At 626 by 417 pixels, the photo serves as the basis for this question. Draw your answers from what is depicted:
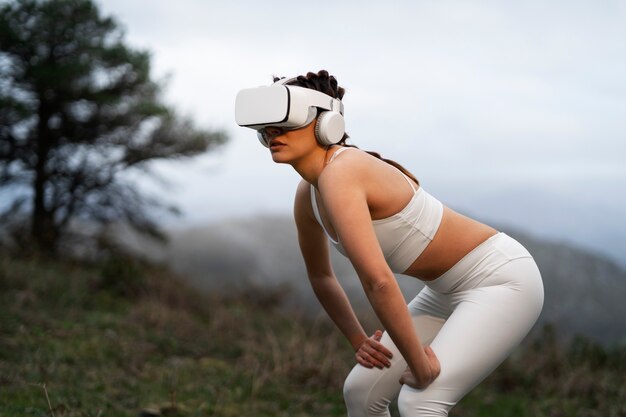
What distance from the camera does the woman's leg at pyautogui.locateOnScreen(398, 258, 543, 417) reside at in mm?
2350

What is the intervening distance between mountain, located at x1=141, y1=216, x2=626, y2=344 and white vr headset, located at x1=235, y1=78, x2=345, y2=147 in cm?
887

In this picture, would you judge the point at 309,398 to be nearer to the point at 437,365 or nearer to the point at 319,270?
the point at 319,270

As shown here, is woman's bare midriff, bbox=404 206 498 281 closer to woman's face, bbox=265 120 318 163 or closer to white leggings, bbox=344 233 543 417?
white leggings, bbox=344 233 543 417

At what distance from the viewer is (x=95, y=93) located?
12297 millimetres

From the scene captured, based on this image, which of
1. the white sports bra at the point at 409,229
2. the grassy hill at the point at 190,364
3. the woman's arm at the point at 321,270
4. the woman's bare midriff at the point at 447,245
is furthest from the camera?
the grassy hill at the point at 190,364

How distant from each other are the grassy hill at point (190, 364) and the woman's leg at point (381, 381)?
5.21 feet

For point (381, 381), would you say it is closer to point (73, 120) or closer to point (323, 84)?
point (323, 84)

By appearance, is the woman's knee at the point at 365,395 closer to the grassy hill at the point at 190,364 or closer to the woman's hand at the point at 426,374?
the woman's hand at the point at 426,374

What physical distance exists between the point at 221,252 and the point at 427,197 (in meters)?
12.1

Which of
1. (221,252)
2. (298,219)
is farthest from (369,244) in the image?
(221,252)

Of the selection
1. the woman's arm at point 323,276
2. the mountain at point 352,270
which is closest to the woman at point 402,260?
the woman's arm at point 323,276

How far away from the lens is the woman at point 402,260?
2266mm

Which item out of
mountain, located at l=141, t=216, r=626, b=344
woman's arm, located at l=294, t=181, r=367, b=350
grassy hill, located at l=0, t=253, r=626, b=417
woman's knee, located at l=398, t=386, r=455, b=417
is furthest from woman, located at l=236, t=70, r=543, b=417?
mountain, located at l=141, t=216, r=626, b=344

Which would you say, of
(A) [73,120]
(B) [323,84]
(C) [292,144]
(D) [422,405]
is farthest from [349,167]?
(A) [73,120]
